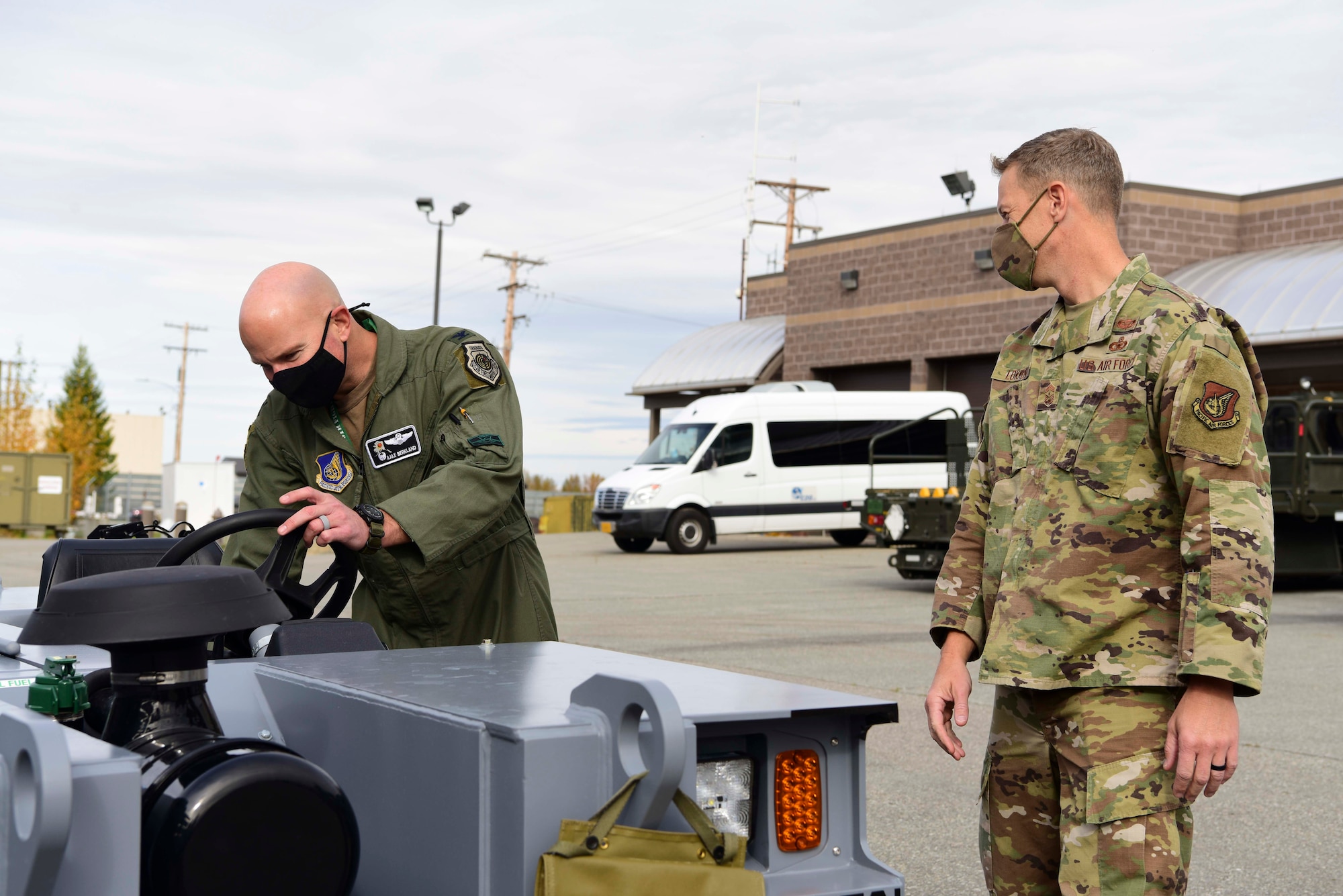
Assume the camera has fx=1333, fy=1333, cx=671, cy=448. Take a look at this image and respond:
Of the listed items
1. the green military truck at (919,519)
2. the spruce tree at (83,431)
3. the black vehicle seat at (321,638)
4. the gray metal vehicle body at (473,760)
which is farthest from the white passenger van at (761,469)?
the spruce tree at (83,431)

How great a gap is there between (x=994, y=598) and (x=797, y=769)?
3.04 feet

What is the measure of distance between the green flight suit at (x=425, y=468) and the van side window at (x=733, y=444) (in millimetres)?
18544

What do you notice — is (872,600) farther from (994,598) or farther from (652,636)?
(994,598)

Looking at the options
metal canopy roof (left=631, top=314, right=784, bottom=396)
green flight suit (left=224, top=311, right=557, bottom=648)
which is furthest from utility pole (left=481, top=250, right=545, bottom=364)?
green flight suit (left=224, top=311, right=557, bottom=648)

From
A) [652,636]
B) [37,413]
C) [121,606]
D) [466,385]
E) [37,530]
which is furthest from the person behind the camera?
[37,413]

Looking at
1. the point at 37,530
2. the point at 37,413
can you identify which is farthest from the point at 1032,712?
the point at 37,413

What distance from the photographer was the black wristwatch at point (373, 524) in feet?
8.58

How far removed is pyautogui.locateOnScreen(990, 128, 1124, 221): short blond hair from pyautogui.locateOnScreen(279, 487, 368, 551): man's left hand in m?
1.45

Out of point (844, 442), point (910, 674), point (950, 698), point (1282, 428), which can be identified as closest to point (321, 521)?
point (950, 698)

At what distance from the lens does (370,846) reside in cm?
179

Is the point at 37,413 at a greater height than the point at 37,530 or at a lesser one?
greater

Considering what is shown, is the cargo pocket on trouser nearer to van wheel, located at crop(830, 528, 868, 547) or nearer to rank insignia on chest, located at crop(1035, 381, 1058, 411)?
rank insignia on chest, located at crop(1035, 381, 1058, 411)

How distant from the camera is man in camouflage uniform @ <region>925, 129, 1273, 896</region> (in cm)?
221

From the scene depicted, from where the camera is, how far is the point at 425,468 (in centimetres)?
319
